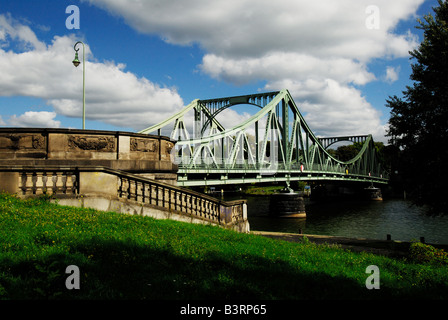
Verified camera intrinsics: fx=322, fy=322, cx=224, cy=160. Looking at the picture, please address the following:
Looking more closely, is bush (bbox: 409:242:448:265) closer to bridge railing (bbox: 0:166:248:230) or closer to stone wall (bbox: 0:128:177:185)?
bridge railing (bbox: 0:166:248:230)

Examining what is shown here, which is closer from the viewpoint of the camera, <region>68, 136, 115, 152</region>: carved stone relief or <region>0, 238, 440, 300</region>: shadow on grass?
<region>0, 238, 440, 300</region>: shadow on grass

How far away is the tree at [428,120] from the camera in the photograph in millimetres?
12805

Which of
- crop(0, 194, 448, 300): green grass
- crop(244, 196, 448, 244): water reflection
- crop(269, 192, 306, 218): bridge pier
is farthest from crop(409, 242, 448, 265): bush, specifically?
crop(269, 192, 306, 218): bridge pier

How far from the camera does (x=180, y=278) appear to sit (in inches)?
183

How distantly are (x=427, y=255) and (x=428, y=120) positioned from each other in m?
7.79

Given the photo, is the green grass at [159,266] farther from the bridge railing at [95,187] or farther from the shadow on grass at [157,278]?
the bridge railing at [95,187]

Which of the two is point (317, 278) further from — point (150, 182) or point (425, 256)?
point (150, 182)

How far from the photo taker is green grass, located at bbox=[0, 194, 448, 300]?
4188 millimetres

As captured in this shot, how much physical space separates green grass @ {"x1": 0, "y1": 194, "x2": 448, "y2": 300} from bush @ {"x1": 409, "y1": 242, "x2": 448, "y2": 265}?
41 centimetres

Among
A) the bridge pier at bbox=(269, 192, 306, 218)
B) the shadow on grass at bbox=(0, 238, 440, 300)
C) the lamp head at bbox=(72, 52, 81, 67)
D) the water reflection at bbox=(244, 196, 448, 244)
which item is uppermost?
the lamp head at bbox=(72, 52, 81, 67)

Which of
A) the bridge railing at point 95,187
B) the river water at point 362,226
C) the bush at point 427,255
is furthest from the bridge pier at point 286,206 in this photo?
the bush at point 427,255

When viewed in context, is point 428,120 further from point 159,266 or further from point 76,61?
point 76,61
